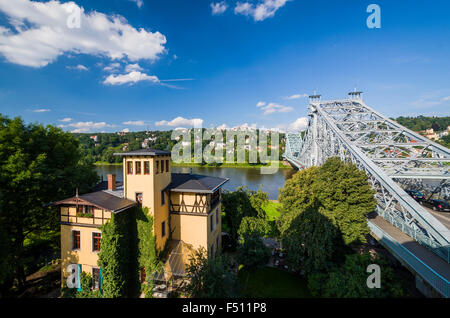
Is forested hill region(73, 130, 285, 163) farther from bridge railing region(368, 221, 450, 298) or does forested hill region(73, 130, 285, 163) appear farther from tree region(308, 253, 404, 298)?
bridge railing region(368, 221, 450, 298)

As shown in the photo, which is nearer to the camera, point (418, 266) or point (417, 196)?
point (418, 266)

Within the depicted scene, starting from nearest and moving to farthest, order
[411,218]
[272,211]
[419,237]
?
[419,237]
[411,218]
[272,211]

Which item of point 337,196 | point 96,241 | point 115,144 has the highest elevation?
point 115,144

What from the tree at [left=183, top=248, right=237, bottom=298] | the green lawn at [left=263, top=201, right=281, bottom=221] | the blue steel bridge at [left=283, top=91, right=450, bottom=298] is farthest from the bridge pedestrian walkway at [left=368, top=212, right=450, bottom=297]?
the green lawn at [left=263, top=201, right=281, bottom=221]

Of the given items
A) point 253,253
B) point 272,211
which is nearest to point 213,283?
point 253,253

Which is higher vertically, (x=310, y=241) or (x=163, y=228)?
(x=163, y=228)

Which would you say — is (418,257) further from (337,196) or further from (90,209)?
(90,209)

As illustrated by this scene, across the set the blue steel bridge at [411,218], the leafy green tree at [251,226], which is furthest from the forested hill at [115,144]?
the blue steel bridge at [411,218]
